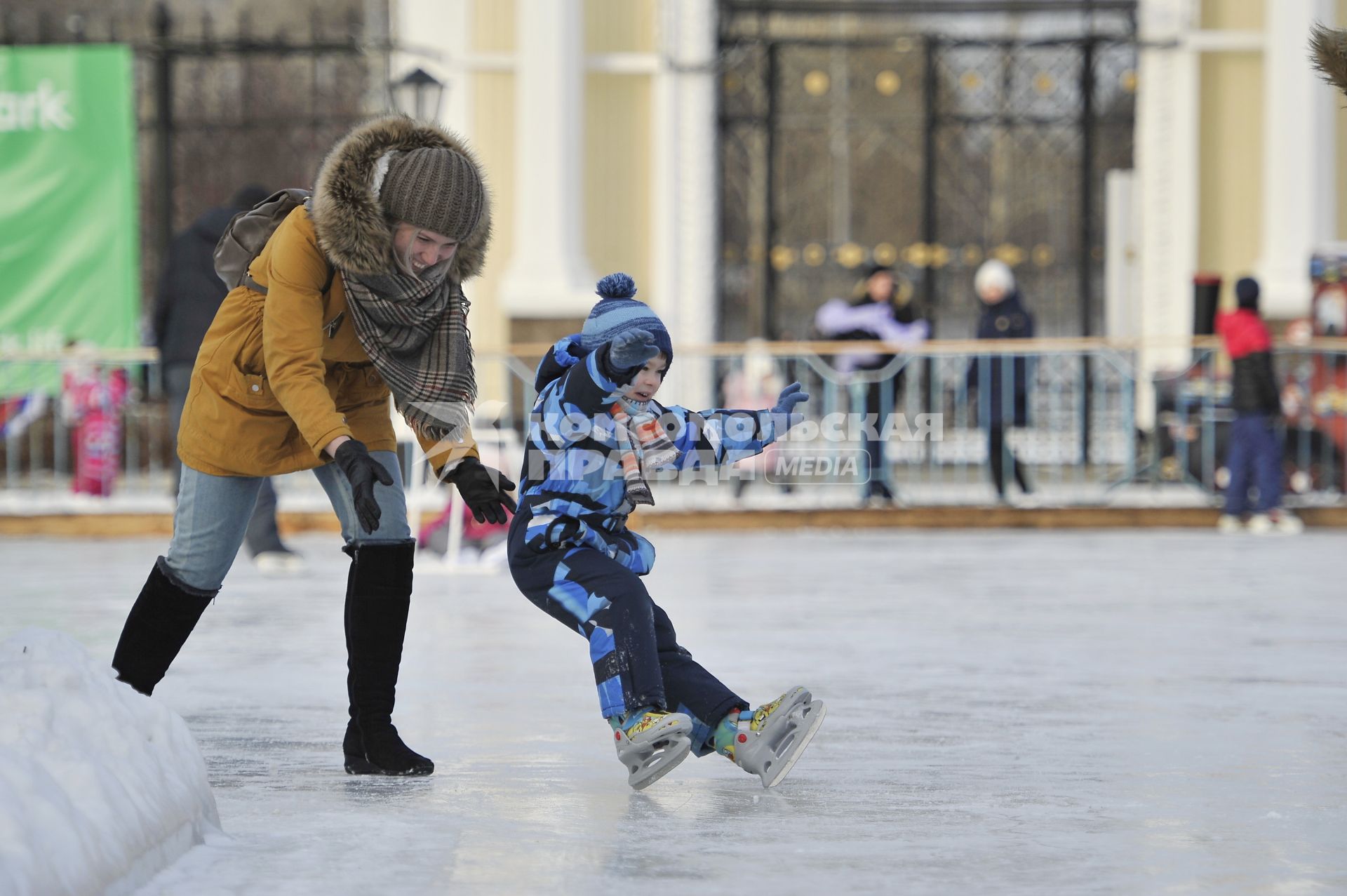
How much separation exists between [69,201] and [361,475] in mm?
12450

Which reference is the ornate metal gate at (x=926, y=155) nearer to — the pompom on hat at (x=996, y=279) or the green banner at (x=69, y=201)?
the pompom on hat at (x=996, y=279)

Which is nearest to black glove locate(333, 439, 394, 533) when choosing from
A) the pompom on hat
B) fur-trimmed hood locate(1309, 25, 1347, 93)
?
fur-trimmed hood locate(1309, 25, 1347, 93)

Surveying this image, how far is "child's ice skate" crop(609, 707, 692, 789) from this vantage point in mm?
4379

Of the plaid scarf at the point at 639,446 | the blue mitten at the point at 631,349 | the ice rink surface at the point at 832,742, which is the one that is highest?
the blue mitten at the point at 631,349

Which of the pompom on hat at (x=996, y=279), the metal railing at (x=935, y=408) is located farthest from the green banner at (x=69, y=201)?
the pompom on hat at (x=996, y=279)

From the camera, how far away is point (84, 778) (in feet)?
11.3

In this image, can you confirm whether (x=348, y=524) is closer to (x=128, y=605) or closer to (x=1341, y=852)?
(x=1341, y=852)

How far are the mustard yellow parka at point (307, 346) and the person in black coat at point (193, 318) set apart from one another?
5.43 meters

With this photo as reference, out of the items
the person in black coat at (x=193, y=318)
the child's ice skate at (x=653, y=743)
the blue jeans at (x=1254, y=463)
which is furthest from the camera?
the blue jeans at (x=1254, y=463)

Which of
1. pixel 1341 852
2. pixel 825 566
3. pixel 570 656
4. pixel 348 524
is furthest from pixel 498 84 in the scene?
pixel 1341 852

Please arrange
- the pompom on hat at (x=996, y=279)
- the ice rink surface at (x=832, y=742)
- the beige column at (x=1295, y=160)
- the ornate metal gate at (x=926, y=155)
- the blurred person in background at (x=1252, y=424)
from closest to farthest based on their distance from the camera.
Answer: the ice rink surface at (x=832, y=742), the blurred person in background at (x=1252, y=424), the pompom on hat at (x=996, y=279), the beige column at (x=1295, y=160), the ornate metal gate at (x=926, y=155)

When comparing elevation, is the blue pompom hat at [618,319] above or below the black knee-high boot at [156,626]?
above

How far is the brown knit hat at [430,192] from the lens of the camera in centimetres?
446

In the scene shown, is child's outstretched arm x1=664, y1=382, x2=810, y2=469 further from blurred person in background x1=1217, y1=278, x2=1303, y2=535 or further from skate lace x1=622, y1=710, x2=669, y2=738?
blurred person in background x1=1217, y1=278, x2=1303, y2=535
